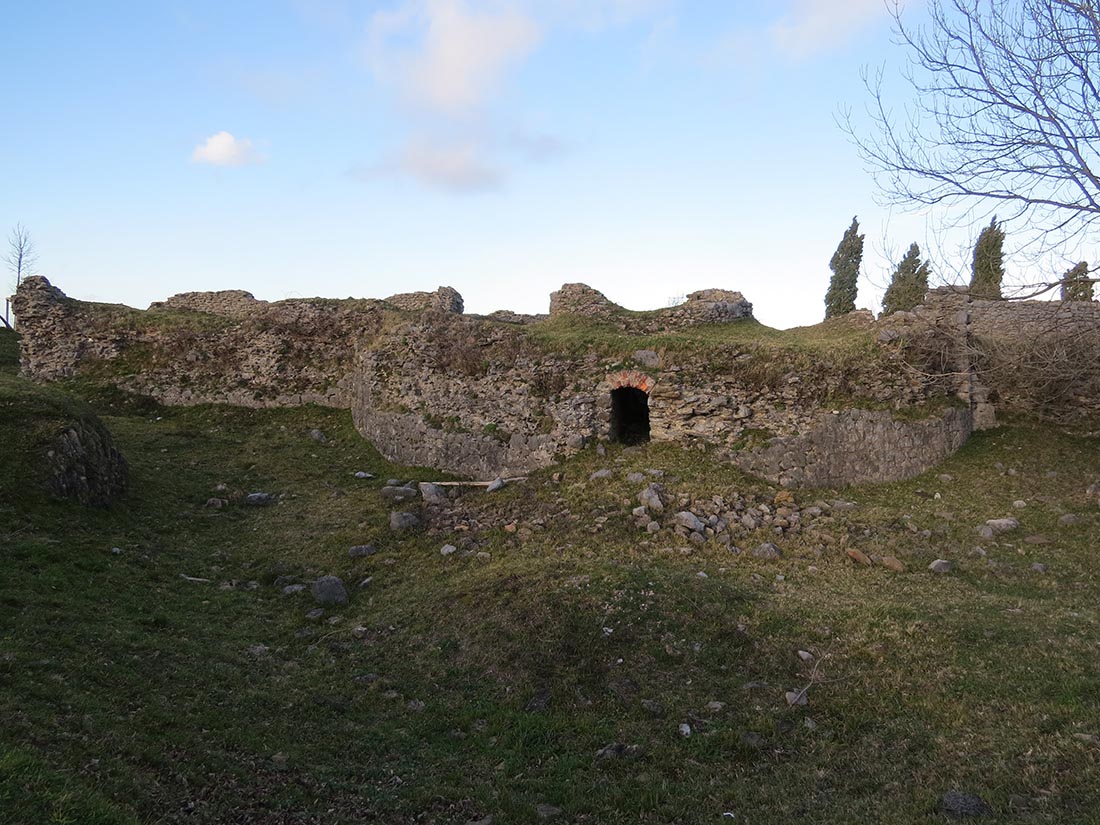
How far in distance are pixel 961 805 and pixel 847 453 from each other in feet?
33.4

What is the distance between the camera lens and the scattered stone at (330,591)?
1014 centimetres

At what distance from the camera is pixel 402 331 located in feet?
61.5

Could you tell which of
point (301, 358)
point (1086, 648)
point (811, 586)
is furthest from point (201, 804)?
point (301, 358)

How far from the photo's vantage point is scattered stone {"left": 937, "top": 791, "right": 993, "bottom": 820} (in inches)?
195

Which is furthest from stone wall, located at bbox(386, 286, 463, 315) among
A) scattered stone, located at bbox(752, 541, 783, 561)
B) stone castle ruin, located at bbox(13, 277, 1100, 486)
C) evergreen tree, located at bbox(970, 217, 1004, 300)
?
evergreen tree, located at bbox(970, 217, 1004, 300)

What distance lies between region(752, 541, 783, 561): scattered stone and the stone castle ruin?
350 centimetres

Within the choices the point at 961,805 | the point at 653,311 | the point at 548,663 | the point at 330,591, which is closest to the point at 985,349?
the point at 653,311

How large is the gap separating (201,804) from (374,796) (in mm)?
1364

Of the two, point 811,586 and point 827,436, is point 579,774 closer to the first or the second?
point 811,586

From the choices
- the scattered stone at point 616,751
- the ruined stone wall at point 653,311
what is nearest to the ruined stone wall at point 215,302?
the ruined stone wall at point 653,311

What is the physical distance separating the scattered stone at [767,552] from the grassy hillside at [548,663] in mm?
246

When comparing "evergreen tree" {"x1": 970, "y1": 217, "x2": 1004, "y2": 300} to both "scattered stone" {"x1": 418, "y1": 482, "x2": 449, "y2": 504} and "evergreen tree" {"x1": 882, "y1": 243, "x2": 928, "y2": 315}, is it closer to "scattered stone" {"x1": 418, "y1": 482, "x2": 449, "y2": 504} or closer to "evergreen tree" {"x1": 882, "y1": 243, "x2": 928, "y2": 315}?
"evergreen tree" {"x1": 882, "y1": 243, "x2": 928, "y2": 315}

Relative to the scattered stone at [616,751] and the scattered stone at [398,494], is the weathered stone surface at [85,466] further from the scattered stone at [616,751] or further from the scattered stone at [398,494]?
the scattered stone at [616,751]

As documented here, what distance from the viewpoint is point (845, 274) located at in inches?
1550
